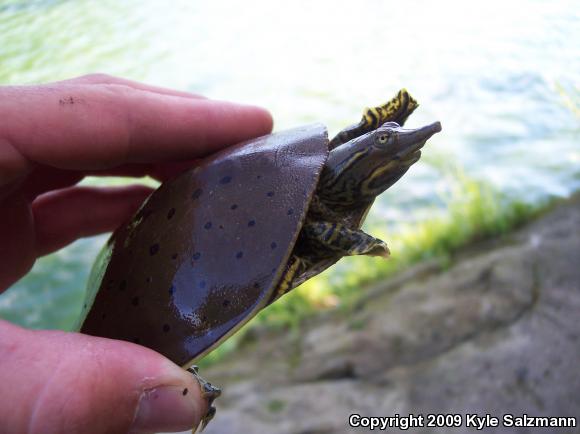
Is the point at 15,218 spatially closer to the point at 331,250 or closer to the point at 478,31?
the point at 331,250

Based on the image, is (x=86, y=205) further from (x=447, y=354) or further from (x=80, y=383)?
Answer: (x=447, y=354)

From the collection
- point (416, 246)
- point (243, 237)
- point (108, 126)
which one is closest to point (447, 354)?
point (416, 246)

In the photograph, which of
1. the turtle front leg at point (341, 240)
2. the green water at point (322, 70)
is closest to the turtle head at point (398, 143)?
the turtle front leg at point (341, 240)

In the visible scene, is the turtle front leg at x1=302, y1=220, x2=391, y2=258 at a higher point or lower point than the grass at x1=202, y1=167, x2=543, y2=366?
higher

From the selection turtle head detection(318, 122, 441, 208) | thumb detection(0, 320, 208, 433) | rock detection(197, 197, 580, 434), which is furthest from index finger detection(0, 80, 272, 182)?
rock detection(197, 197, 580, 434)

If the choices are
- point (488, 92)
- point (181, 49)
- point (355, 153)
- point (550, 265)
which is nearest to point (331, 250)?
point (355, 153)

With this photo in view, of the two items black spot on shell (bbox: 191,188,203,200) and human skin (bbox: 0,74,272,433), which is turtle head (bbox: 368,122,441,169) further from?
human skin (bbox: 0,74,272,433)

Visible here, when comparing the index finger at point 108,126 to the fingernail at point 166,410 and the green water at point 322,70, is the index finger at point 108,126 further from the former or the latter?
the green water at point 322,70
